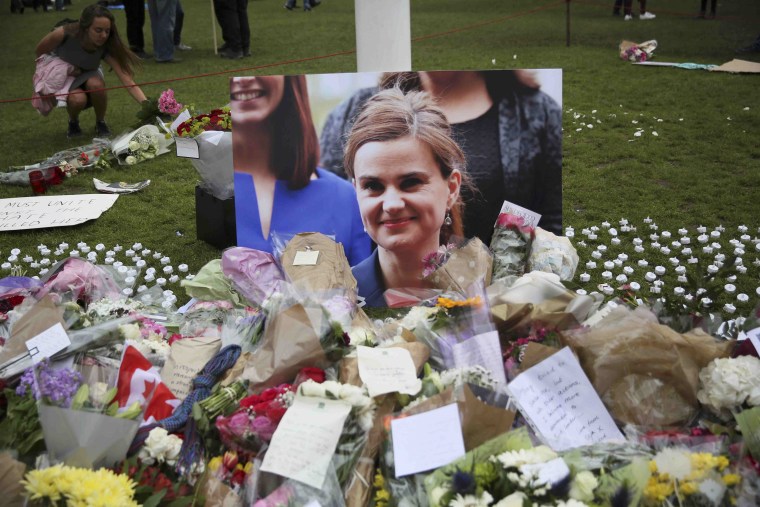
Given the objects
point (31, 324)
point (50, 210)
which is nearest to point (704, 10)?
point (50, 210)

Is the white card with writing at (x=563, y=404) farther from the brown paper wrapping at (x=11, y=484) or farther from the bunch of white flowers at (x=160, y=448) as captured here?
the brown paper wrapping at (x=11, y=484)

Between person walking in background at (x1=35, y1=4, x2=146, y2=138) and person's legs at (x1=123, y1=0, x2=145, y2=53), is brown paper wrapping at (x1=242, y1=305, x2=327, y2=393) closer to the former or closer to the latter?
person walking in background at (x1=35, y1=4, x2=146, y2=138)

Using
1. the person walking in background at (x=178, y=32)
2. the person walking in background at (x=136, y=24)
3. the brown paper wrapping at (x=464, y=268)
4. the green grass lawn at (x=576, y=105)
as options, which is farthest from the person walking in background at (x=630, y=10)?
the brown paper wrapping at (x=464, y=268)

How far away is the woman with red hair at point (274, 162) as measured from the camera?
147 inches

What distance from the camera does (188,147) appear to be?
13.9 feet

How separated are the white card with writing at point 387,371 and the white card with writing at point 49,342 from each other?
36.0 inches

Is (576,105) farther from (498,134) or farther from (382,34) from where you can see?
(498,134)

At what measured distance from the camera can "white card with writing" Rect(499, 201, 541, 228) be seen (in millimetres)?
3666

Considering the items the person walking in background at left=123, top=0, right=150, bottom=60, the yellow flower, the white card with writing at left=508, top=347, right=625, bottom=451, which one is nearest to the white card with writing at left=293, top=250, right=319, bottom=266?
the white card with writing at left=508, top=347, right=625, bottom=451

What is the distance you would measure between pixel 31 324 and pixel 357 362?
40.9 inches

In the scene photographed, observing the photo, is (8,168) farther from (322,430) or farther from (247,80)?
(322,430)

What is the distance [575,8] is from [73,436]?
43.8 feet

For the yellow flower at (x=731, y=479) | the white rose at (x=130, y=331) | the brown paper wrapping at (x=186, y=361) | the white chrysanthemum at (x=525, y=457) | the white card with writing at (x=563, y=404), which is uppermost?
the white chrysanthemum at (x=525, y=457)

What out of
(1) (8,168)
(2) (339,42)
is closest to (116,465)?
(1) (8,168)
